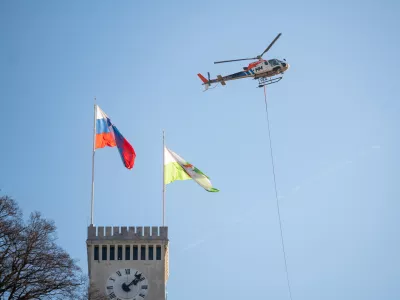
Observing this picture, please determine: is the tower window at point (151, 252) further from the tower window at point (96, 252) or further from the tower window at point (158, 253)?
the tower window at point (96, 252)

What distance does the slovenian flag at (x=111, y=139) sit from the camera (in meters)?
138

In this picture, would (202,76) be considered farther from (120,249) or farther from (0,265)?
(0,265)

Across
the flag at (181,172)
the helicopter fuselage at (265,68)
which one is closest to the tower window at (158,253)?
the flag at (181,172)

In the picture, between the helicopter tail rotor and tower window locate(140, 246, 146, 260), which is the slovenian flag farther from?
the helicopter tail rotor

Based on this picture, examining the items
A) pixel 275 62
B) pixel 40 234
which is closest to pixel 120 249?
pixel 40 234

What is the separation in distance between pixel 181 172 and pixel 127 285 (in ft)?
44.9

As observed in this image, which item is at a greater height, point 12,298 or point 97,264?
point 97,264

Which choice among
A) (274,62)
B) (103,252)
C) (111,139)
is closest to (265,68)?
(274,62)

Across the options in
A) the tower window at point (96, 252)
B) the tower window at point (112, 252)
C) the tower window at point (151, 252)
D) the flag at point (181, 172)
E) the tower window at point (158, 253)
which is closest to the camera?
the tower window at point (96, 252)

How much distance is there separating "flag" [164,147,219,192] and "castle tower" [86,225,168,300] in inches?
249

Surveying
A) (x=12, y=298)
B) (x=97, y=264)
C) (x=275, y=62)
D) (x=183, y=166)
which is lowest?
(x=12, y=298)

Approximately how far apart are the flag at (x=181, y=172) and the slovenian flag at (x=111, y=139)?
4561 mm

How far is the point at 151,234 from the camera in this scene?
5374 inches

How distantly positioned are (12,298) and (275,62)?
67246mm
